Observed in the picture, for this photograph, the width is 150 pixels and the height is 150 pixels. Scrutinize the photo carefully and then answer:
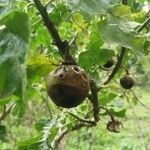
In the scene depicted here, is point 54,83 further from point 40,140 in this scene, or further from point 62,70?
point 40,140

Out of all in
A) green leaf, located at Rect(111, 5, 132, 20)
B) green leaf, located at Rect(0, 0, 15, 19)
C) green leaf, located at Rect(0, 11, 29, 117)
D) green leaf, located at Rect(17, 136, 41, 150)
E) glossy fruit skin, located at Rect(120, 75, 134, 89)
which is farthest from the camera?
glossy fruit skin, located at Rect(120, 75, 134, 89)

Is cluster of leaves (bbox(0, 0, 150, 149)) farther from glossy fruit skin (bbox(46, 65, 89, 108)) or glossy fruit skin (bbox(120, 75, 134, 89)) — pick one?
glossy fruit skin (bbox(120, 75, 134, 89))

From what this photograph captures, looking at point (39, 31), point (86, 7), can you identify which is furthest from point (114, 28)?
point (39, 31)

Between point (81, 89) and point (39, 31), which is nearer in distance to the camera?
Result: point (81, 89)

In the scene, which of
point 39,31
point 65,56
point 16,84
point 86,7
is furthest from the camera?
point 39,31

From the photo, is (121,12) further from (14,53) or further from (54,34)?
(14,53)

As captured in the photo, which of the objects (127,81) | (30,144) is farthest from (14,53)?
(127,81)

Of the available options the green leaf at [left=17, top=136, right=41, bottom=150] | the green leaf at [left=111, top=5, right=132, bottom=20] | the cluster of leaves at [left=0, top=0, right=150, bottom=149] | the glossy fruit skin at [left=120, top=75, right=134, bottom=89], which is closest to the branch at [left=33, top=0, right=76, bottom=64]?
the cluster of leaves at [left=0, top=0, right=150, bottom=149]
